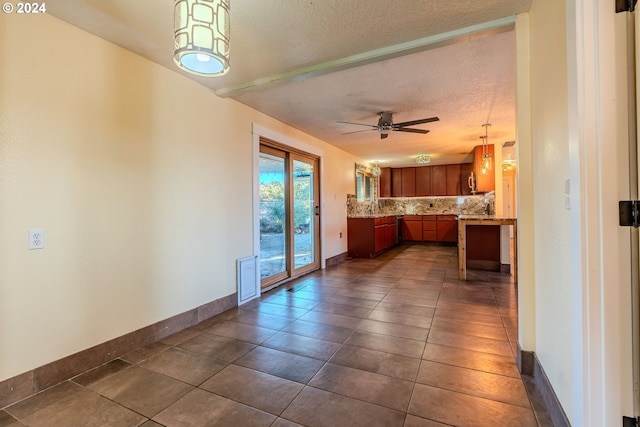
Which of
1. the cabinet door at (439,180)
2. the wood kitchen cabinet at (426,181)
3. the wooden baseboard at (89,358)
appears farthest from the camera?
the cabinet door at (439,180)

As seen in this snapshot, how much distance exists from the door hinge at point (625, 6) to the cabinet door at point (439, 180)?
25.8ft

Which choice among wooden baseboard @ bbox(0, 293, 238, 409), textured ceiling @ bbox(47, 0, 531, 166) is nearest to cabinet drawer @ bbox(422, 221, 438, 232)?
textured ceiling @ bbox(47, 0, 531, 166)

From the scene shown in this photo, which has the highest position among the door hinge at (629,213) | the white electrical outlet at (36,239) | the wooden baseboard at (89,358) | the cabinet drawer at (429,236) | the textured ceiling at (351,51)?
the textured ceiling at (351,51)

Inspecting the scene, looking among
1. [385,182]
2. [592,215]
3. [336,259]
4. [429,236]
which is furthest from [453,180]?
[592,215]

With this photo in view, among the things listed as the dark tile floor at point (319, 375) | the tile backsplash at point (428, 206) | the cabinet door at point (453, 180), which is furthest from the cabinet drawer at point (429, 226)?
the dark tile floor at point (319, 375)

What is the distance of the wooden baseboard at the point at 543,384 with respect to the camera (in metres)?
1.37

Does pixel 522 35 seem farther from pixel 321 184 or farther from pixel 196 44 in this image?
pixel 321 184

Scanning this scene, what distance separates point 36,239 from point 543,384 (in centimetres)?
316

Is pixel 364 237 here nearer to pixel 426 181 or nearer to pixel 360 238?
pixel 360 238

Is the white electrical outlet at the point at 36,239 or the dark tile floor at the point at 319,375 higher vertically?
the white electrical outlet at the point at 36,239

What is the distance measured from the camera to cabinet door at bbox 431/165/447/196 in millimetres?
8469

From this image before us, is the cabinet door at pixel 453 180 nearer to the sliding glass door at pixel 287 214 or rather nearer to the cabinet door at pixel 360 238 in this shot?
the cabinet door at pixel 360 238

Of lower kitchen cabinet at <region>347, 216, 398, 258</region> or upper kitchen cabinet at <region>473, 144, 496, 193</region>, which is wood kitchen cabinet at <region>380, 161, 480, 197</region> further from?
lower kitchen cabinet at <region>347, 216, 398, 258</region>

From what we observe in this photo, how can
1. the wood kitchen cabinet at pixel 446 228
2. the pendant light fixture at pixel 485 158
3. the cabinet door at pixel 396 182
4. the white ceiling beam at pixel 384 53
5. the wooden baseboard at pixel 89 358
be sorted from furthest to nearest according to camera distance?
the cabinet door at pixel 396 182 < the wood kitchen cabinet at pixel 446 228 < the pendant light fixture at pixel 485 158 < the white ceiling beam at pixel 384 53 < the wooden baseboard at pixel 89 358
